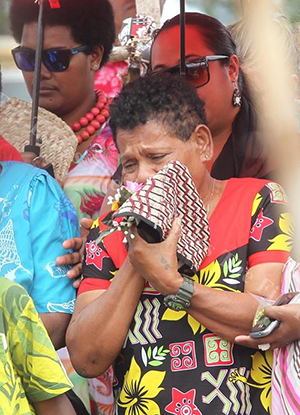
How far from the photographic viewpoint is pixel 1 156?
2.88m

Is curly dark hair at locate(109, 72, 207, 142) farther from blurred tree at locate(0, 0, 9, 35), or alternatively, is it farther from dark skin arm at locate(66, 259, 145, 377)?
blurred tree at locate(0, 0, 9, 35)

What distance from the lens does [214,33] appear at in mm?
3057

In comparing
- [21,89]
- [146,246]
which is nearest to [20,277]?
[146,246]

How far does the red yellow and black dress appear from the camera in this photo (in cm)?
228

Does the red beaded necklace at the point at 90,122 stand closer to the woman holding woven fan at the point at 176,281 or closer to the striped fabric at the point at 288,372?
the woman holding woven fan at the point at 176,281

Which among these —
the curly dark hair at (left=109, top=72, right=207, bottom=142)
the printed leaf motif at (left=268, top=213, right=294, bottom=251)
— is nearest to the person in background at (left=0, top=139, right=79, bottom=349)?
the curly dark hair at (left=109, top=72, right=207, bottom=142)

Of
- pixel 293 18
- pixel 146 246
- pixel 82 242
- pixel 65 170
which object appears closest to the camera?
pixel 146 246

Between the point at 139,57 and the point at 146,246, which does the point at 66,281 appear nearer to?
the point at 146,246

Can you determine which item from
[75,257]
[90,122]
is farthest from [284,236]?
[90,122]

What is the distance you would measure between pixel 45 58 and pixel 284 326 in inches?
64.0

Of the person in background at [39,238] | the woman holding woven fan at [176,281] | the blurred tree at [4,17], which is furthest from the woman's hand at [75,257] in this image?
the blurred tree at [4,17]

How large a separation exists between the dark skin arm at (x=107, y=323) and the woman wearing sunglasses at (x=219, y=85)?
0.73 metres

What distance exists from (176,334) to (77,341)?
0.28 metres

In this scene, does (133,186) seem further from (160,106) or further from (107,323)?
(107,323)
